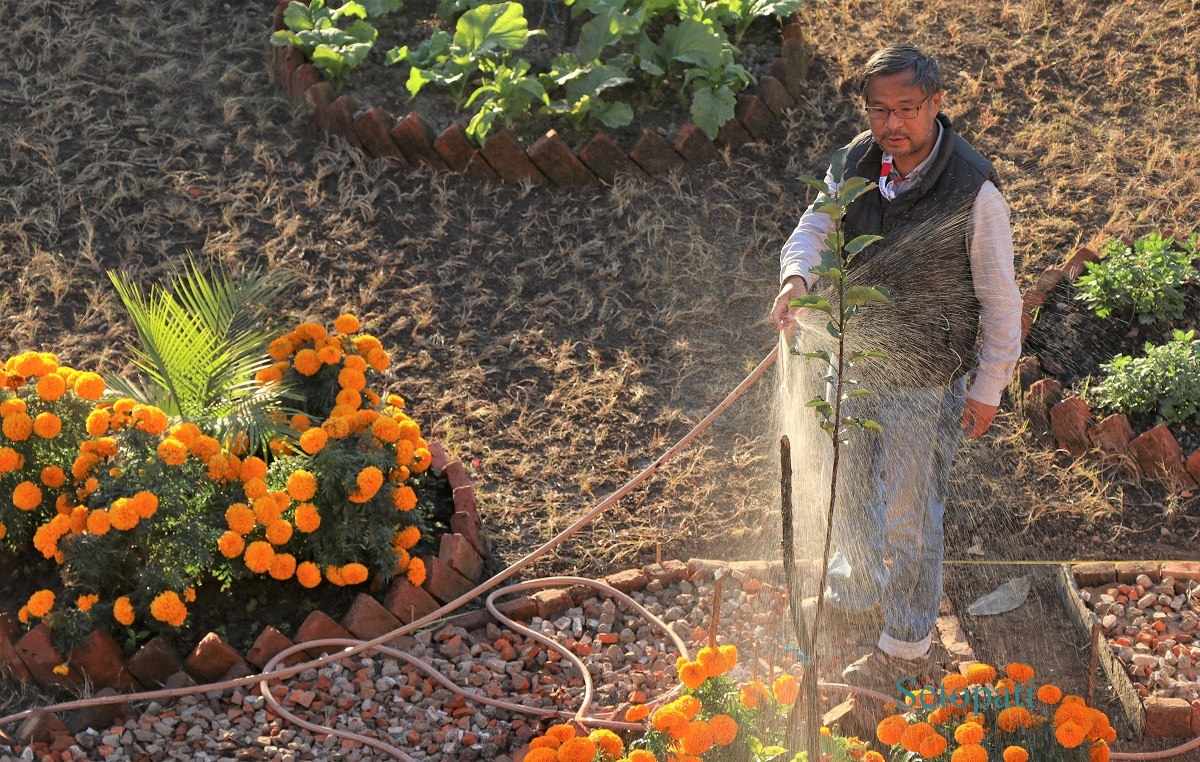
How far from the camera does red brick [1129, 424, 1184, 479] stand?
4352mm

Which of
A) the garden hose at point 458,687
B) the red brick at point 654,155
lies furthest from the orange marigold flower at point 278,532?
the red brick at point 654,155

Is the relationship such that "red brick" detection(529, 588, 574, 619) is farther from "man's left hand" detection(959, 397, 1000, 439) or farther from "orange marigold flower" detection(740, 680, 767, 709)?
"man's left hand" detection(959, 397, 1000, 439)

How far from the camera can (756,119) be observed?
19.3 feet

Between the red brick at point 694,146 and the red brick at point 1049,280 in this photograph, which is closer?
the red brick at point 1049,280

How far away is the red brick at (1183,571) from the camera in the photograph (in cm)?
389

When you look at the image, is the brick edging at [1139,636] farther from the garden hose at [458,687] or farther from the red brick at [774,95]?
the red brick at [774,95]

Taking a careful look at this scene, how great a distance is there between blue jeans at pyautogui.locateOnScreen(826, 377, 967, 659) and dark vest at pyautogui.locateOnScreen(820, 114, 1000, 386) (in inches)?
3.1

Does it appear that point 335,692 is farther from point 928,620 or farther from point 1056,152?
point 1056,152

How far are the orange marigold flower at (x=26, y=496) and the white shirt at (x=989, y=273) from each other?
7.07ft

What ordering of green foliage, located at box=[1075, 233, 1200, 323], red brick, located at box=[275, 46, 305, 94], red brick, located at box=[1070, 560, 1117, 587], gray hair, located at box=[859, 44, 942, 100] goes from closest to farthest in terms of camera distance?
gray hair, located at box=[859, 44, 942, 100]
red brick, located at box=[1070, 560, 1117, 587]
green foliage, located at box=[1075, 233, 1200, 323]
red brick, located at box=[275, 46, 305, 94]

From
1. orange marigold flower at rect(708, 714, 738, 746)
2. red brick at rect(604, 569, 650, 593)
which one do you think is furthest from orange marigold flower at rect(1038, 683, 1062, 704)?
red brick at rect(604, 569, 650, 593)

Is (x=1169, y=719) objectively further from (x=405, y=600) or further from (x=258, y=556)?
(x=258, y=556)

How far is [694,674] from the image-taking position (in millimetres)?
2654

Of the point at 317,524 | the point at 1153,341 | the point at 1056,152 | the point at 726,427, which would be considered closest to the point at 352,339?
the point at 317,524
